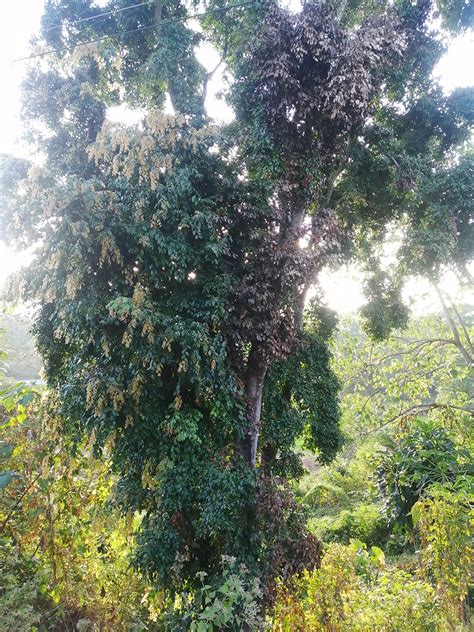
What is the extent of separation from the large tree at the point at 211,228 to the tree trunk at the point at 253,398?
1.2 inches

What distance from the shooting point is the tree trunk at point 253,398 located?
17.3ft

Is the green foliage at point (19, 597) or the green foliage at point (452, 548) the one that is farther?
the green foliage at point (452, 548)

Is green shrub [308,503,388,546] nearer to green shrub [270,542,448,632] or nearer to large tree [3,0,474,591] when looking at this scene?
large tree [3,0,474,591]

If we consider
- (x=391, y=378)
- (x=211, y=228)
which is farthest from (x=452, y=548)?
(x=391, y=378)

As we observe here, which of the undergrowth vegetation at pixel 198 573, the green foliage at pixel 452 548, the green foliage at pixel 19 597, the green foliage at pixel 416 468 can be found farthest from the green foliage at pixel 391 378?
the green foliage at pixel 19 597

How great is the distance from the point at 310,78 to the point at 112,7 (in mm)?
3532

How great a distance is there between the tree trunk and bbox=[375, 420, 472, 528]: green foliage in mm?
2139

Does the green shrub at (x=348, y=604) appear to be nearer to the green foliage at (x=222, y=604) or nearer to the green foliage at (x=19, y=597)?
the green foliage at (x=222, y=604)

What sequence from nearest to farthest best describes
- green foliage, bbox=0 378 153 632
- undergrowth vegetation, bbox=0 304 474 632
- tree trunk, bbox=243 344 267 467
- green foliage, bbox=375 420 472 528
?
undergrowth vegetation, bbox=0 304 474 632 → green foliage, bbox=0 378 153 632 → tree trunk, bbox=243 344 267 467 → green foliage, bbox=375 420 472 528

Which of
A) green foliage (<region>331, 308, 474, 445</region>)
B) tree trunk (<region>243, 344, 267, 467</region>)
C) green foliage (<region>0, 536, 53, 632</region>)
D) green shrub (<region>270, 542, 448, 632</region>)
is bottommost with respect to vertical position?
green shrub (<region>270, 542, 448, 632</region>)

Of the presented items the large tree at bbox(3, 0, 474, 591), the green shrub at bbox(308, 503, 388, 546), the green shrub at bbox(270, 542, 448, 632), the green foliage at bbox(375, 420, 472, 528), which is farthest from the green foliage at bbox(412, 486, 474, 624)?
the green shrub at bbox(308, 503, 388, 546)

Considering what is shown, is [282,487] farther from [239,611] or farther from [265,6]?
[265,6]

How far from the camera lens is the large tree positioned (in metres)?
4.42

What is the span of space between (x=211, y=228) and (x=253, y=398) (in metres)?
2.35
